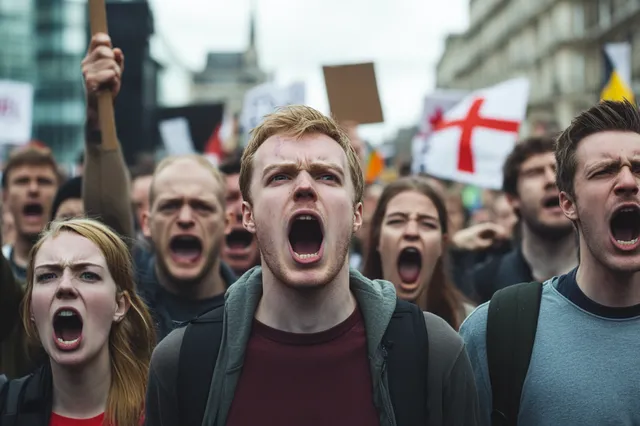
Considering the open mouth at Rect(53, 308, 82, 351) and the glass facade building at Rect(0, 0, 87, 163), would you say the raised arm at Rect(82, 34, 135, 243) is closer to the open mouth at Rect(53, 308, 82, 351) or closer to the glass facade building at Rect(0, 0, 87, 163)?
the open mouth at Rect(53, 308, 82, 351)

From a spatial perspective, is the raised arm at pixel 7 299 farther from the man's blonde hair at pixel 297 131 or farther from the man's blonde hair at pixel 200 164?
the man's blonde hair at pixel 297 131

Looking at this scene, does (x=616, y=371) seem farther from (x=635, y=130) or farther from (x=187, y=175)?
(x=187, y=175)

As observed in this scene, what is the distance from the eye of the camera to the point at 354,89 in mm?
6250

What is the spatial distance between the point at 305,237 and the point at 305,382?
523 mm

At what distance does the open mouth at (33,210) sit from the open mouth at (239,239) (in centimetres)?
107

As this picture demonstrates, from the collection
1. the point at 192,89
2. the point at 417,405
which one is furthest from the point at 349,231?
the point at 192,89

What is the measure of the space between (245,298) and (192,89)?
14630 centimetres

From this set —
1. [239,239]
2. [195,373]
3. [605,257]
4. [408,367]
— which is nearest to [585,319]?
[605,257]

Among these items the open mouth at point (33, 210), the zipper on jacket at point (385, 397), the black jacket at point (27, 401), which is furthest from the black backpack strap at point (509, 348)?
the open mouth at point (33, 210)

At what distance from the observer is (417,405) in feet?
8.78

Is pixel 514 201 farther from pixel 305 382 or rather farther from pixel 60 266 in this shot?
pixel 305 382

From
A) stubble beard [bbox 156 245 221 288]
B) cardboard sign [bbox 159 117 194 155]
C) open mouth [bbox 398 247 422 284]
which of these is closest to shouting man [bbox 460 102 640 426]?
open mouth [bbox 398 247 422 284]

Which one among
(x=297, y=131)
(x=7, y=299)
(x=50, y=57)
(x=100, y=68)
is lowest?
(x=7, y=299)

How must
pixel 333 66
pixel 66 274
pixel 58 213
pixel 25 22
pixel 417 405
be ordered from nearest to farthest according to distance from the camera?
pixel 417 405 → pixel 66 274 → pixel 58 213 → pixel 333 66 → pixel 25 22
